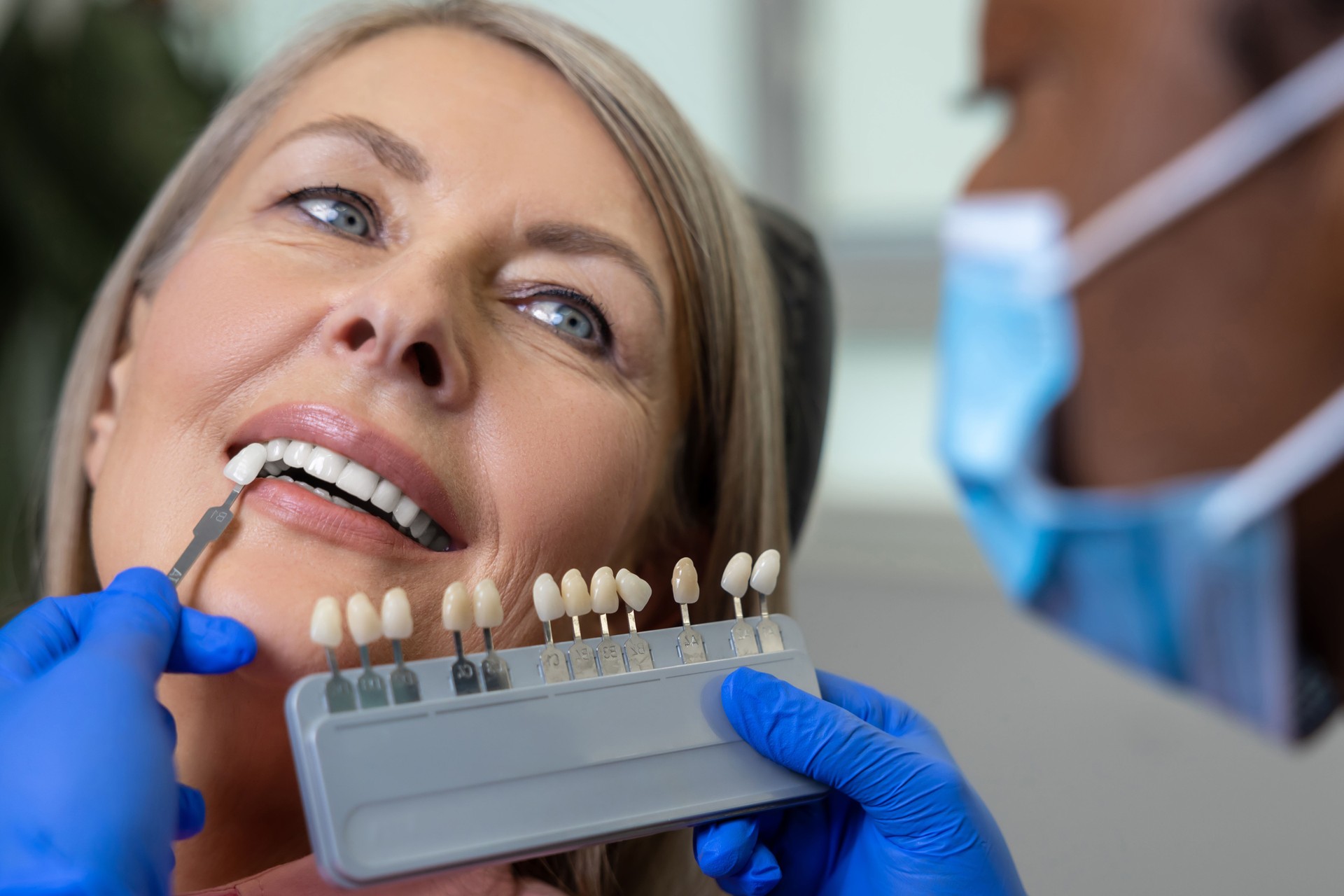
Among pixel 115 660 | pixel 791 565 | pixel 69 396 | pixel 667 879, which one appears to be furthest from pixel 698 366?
pixel 69 396

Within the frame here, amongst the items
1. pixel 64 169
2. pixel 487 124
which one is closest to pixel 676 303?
pixel 487 124

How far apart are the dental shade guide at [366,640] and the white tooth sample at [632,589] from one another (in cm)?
18

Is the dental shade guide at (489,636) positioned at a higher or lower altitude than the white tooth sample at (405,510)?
lower

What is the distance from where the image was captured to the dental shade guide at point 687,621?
84 centimetres

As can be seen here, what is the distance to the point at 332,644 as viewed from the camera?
73 centimetres

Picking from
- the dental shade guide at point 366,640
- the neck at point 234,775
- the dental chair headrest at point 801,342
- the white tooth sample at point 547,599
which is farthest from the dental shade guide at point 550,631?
the dental chair headrest at point 801,342

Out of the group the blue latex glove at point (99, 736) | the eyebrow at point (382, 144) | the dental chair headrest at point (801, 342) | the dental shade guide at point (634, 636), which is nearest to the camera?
the blue latex glove at point (99, 736)

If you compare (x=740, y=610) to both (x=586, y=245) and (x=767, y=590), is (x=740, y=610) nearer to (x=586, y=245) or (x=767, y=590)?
(x=767, y=590)

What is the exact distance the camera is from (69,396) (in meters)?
1.31

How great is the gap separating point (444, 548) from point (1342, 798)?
27.0 inches

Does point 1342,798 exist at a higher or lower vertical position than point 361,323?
lower

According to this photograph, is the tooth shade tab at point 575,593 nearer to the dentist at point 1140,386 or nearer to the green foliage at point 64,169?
the dentist at point 1140,386

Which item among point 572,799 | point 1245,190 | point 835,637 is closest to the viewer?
point 1245,190

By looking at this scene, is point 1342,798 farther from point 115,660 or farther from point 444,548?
point 115,660
